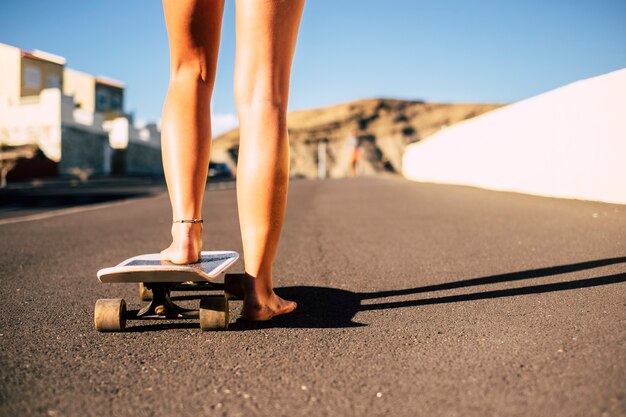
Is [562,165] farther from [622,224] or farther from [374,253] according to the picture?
[374,253]

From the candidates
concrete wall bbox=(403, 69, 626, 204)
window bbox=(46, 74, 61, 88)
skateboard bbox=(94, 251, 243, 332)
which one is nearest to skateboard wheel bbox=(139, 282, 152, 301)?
skateboard bbox=(94, 251, 243, 332)

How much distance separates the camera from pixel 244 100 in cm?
183

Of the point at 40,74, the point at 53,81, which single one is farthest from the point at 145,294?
the point at 53,81

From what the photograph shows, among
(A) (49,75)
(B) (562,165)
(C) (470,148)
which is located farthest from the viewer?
(A) (49,75)

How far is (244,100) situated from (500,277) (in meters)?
1.66

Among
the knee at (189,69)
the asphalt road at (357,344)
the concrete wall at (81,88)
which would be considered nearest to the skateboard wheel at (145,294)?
the asphalt road at (357,344)

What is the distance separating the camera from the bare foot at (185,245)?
188cm

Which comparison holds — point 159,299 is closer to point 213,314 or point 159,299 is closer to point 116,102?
point 213,314

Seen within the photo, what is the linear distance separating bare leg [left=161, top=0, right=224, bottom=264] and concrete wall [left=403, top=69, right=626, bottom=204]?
19.3 ft

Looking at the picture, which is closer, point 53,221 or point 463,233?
point 463,233

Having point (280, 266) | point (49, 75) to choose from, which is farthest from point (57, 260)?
point (49, 75)

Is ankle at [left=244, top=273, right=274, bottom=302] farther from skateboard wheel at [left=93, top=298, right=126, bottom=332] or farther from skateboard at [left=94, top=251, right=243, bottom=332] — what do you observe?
skateboard wheel at [left=93, top=298, right=126, bottom=332]

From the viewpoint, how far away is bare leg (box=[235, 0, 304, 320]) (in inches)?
70.3

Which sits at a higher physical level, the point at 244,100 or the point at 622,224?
the point at 244,100
